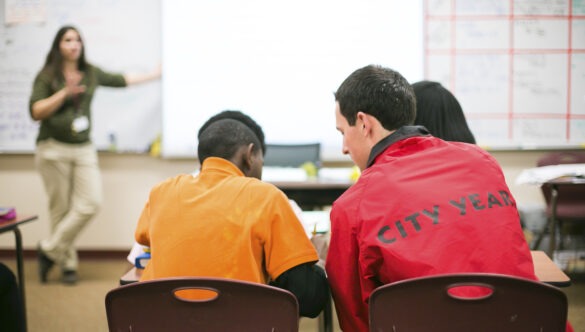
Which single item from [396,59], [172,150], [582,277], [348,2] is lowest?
[582,277]

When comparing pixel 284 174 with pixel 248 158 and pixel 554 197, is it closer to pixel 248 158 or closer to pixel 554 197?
pixel 554 197

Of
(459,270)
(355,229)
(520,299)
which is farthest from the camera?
(355,229)

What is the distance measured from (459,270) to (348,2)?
3.77 metres

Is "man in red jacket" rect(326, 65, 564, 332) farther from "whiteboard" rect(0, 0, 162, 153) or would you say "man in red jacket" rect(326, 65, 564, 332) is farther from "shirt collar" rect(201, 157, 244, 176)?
"whiteboard" rect(0, 0, 162, 153)

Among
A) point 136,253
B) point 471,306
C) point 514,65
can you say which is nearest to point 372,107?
point 471,306

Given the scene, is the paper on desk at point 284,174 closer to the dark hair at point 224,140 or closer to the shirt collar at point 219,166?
the dark hair at point 224,140

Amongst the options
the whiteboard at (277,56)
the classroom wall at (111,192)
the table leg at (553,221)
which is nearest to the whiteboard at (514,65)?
the whiteboard at (277,56)

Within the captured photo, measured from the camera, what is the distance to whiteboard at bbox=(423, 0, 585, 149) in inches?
189

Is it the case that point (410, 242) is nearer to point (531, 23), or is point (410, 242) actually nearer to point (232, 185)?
point (232, 185)

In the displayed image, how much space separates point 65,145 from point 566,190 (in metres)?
3.56

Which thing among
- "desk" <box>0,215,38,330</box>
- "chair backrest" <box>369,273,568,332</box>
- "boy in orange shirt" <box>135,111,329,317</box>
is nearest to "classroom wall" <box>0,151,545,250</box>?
"desk" <box>0,215,38,330</box>

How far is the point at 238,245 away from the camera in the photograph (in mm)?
1554

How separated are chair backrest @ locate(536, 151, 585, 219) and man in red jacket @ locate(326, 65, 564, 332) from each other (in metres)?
3.16

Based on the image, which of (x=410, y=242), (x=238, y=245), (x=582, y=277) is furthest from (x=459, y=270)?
(x=582, y=277)
